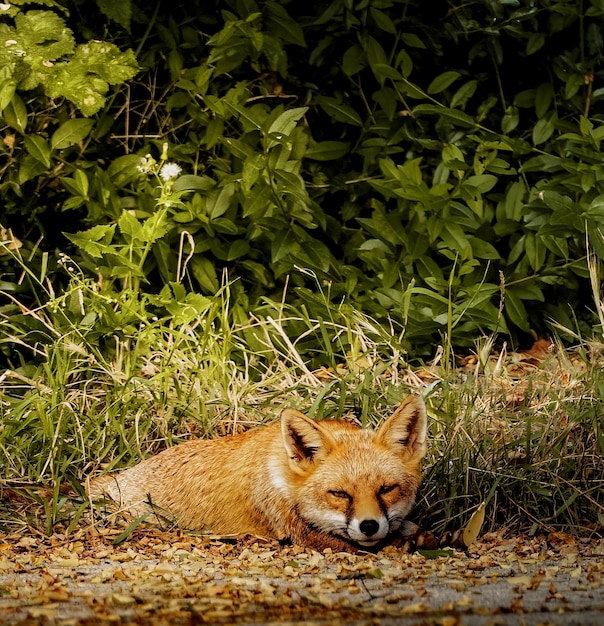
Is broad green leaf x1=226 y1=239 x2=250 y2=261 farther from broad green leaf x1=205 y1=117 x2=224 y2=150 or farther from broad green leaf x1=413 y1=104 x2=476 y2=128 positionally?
broad green leaf x1=413 y1=104 x2=476 y2=128

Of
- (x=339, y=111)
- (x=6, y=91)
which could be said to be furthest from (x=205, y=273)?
(x=6, y=91)

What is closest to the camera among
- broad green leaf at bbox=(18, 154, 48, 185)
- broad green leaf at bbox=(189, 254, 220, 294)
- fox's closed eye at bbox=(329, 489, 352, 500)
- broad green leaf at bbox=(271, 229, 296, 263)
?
fox's closed eye at bbox=(329, 489, 352, 500)

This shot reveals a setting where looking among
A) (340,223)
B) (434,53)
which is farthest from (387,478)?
(434,53)

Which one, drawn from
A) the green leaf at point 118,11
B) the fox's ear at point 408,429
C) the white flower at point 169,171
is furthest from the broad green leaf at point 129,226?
the fox's ear at point 408,429

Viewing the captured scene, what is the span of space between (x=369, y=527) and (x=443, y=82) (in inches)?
133

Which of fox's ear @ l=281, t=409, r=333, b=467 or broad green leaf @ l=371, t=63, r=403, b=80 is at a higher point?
broad green leaf @ l=371, t=63, r=403, b=80

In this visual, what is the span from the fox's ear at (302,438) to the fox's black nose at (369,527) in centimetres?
39

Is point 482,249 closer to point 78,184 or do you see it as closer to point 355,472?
point 355,472

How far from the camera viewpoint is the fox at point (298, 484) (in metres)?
4.30

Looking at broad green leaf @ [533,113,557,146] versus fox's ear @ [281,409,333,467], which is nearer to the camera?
fox's ear @ [281,409,333,467]

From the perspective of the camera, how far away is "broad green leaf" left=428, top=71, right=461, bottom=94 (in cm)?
650

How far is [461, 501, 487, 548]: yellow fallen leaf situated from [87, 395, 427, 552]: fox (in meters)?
0.26

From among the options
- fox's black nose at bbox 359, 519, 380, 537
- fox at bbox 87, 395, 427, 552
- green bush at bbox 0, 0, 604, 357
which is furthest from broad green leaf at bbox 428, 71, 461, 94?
fox's black nose at bbox 359, 519, 380, 537

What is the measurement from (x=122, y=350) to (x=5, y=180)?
1.58 m
